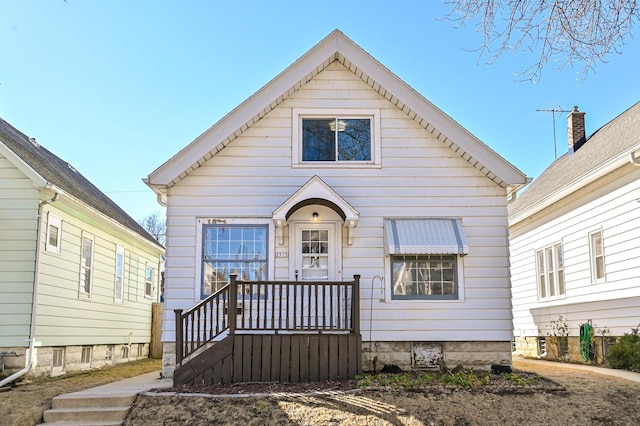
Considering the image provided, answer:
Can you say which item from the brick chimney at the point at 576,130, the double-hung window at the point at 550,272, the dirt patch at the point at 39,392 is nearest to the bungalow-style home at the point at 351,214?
the dirt patch at the point at 39,392

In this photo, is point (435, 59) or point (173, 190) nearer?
point (435, 59)

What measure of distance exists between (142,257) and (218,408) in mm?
12520

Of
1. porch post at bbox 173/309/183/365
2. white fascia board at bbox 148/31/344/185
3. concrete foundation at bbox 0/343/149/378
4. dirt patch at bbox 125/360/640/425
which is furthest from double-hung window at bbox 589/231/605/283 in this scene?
concrete foundation at bbox 0/343/149/378

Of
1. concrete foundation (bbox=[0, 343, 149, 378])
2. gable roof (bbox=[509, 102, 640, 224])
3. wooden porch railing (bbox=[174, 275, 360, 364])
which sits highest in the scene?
gable roof (bbox=[509, 102, 640, 224])

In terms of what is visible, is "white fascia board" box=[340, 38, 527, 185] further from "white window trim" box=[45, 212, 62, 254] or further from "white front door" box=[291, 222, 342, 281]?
"white window trim" box=[45, 212, 62, 254]

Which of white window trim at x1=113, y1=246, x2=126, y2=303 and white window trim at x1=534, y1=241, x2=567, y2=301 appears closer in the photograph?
white window trim at x1=534, y1=241, x2=567, y2=301

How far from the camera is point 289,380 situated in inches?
428

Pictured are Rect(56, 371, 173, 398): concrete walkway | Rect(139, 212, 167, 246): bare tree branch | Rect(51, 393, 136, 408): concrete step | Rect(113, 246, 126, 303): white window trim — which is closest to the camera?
Rect(51, 393, 136, 408): concrete step

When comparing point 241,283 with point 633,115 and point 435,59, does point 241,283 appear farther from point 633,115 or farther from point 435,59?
point 633,115

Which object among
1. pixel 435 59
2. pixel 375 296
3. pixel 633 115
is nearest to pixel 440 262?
pixel 375 296

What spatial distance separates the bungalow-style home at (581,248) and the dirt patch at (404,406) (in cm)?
413

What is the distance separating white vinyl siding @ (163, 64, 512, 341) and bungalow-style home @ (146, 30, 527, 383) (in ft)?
0.07

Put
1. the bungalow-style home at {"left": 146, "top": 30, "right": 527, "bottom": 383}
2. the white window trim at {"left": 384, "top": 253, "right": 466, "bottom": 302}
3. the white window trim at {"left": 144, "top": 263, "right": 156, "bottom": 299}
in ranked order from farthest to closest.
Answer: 1. the white window trim at {"left": 144, "top": 263, "right": 156, "bottom": 299}
2. the white window trim at {"left": 384, "top": 253, "right": 466, "bottom": 302}
3. the bungalow-style home at {"left": 146, "top": 30, "right": 527, "bottom": 383}

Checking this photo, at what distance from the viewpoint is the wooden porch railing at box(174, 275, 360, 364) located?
36.1ft
